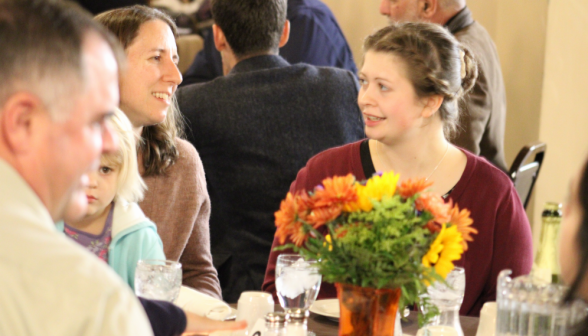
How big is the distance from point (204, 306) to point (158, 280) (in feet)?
0.50

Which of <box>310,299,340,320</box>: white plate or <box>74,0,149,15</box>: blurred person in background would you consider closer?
<box>310,299,340,320</box>: white plate

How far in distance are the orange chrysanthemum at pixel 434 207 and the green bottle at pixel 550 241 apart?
1.47 feet

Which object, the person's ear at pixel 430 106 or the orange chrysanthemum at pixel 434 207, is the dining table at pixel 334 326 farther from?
the person's ear at pixel 430 106

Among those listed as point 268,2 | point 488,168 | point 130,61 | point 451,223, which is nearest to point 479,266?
point 488,168

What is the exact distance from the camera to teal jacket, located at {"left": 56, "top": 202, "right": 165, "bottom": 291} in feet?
5.87

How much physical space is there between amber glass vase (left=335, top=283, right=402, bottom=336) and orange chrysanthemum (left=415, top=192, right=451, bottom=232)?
0.14 m

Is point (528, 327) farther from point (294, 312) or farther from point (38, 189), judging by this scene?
point (38, 189)

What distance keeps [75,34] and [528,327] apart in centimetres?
87

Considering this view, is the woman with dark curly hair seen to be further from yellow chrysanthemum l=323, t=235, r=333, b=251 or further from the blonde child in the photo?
yellow chrysanthemum l=323, t=235, r=333, b=251

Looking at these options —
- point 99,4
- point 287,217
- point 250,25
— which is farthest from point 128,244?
point 99,4

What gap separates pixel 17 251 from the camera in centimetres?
64

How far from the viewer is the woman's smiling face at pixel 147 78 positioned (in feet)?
6.94

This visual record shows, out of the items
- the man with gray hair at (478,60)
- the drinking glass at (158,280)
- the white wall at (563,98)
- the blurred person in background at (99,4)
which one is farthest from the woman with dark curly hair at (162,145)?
the white wall at (563,98)

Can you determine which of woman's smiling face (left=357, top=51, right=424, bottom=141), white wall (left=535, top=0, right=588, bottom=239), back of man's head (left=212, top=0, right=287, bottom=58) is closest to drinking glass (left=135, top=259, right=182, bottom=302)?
woman's smiling face (left=357, top=51, right=424, bottom=141)
